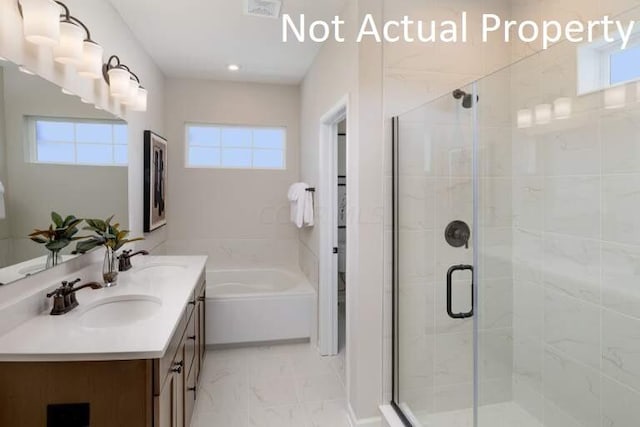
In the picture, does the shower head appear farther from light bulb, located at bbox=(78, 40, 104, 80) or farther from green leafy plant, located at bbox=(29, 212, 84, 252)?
green leafy plant, located at bbox=(29, 212, 84, 252)

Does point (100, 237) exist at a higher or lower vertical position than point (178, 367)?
higher

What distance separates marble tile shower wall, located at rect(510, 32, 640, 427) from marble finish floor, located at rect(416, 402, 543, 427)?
5 cm

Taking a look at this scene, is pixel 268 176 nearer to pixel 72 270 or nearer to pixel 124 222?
pixel 124 222

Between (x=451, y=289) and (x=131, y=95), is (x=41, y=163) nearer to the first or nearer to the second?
(x=131, y=95)

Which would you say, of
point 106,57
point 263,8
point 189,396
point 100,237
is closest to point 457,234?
point 189,396

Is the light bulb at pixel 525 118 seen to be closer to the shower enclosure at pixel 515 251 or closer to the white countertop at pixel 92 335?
the shower enclosure at pixel 515 251

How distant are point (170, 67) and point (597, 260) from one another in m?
Answer: 3.77

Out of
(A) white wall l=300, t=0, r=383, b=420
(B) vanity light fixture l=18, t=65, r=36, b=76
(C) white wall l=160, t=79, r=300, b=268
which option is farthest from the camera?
(C) white wall l=160, t=79, r=300, b=268

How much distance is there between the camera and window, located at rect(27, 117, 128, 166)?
161 centimetres

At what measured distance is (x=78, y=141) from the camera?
6.23ft

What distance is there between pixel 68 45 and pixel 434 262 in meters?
2.17

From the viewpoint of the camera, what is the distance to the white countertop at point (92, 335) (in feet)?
3.97

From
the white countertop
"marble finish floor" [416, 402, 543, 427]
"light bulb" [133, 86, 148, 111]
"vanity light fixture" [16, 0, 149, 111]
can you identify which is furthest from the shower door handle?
"light bulb" [133, 86, 148, 111]

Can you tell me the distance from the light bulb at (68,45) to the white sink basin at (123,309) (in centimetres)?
117
